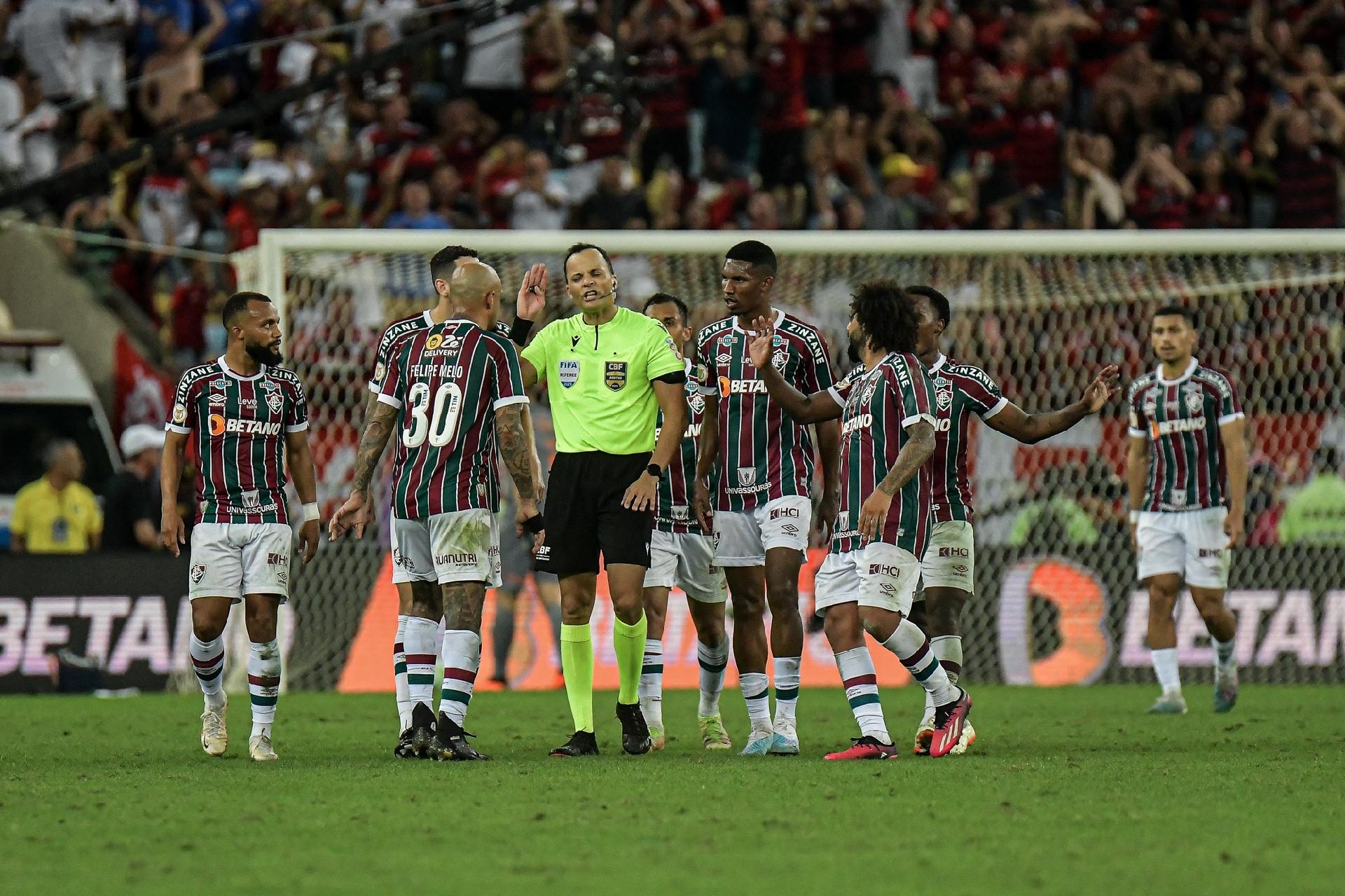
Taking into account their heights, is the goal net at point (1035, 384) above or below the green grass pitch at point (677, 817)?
above

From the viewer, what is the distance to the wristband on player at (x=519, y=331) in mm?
9000

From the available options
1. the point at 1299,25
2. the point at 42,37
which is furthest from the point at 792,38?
the point at 42,37

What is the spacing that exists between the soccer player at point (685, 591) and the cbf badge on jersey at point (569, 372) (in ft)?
2.82

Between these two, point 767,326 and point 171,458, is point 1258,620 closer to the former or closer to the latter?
point 767,326

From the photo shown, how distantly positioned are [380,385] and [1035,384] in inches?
370

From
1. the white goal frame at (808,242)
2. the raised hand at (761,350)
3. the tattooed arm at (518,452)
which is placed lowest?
the tattooed arm at (518,452)

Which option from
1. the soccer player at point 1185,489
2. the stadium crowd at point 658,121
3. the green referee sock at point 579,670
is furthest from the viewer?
the stadium crowd at point 658,121

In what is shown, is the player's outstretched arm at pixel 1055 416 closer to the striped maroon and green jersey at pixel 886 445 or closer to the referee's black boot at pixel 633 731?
the striped maroon and green jersey at pixel 886 445

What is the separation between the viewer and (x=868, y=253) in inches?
615

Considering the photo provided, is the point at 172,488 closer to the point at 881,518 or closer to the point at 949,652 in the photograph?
the point at 881,518

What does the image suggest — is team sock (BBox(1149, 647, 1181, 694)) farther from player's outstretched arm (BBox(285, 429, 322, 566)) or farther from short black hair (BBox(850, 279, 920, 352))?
player's outstretched arm (BBox(285, 429, 322, 566))

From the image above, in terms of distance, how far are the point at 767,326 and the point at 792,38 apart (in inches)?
510

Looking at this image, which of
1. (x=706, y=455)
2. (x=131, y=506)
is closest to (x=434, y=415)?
(x=706, y=455)

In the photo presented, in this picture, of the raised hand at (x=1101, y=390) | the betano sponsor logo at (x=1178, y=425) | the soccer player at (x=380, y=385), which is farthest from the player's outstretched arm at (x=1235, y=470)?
the soccer player at (x=380, y=385)
